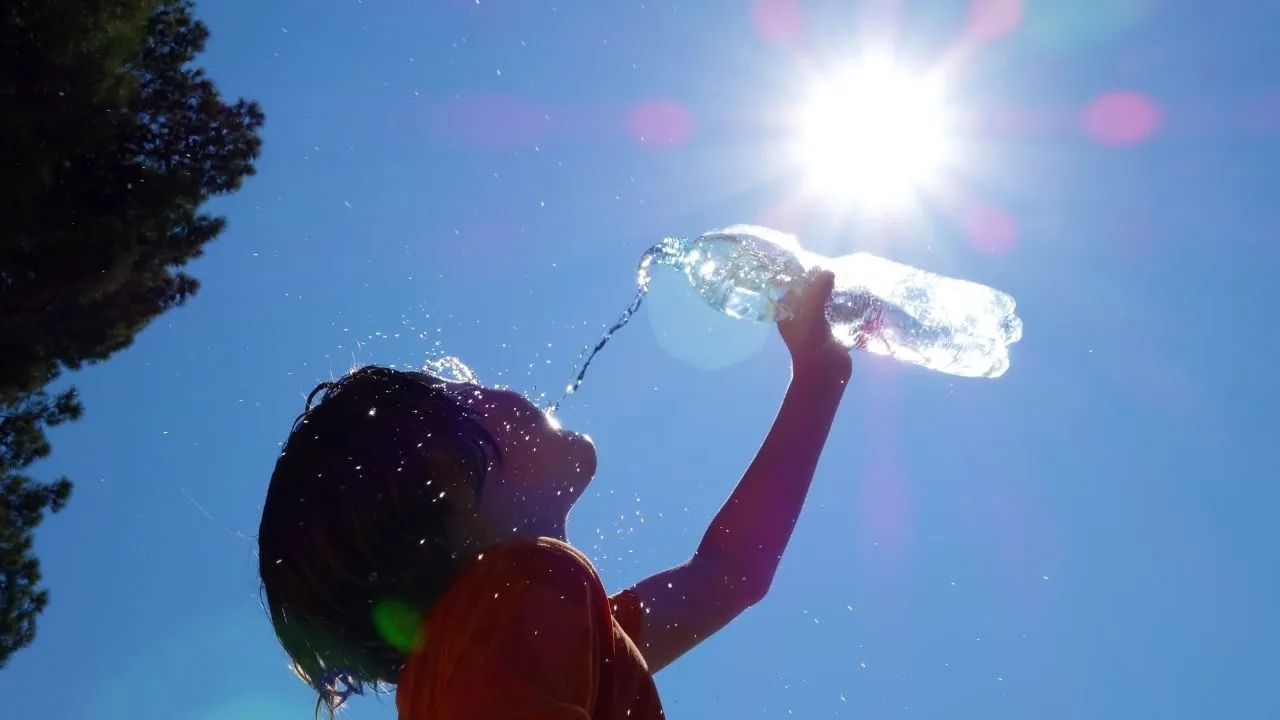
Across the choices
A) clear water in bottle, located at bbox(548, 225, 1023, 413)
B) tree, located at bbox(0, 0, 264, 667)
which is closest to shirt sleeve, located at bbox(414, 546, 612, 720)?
clear water in bottle, located at bbox(548, 225, 1023, 413)

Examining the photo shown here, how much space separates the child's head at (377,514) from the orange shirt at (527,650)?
0.65 feet

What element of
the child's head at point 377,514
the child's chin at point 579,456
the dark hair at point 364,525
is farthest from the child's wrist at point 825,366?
the dark hair at point 364,525

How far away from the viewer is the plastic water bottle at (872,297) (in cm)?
470

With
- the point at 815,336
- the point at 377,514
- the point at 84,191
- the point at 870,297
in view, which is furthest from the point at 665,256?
the point at 84,191

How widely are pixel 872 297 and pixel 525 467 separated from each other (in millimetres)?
3422

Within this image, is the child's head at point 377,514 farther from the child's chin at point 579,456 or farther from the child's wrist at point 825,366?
the child's wrist at point 825,366

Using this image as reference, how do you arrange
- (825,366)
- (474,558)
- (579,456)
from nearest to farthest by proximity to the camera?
(474,558), (579,456), (825,366)

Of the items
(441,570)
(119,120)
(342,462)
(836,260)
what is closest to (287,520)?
(342,462)

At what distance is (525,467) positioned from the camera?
2111mm

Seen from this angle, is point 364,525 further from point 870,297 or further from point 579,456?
point 870,297

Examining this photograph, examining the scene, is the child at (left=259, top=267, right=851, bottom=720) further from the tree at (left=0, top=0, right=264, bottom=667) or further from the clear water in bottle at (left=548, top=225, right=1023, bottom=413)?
the tree at (left=0, top=0, right=264, bottom=667)

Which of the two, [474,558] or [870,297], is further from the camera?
[870,297]

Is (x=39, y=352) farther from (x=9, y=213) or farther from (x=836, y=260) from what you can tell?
(x=836, y=260)

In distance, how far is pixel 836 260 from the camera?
480 cm
